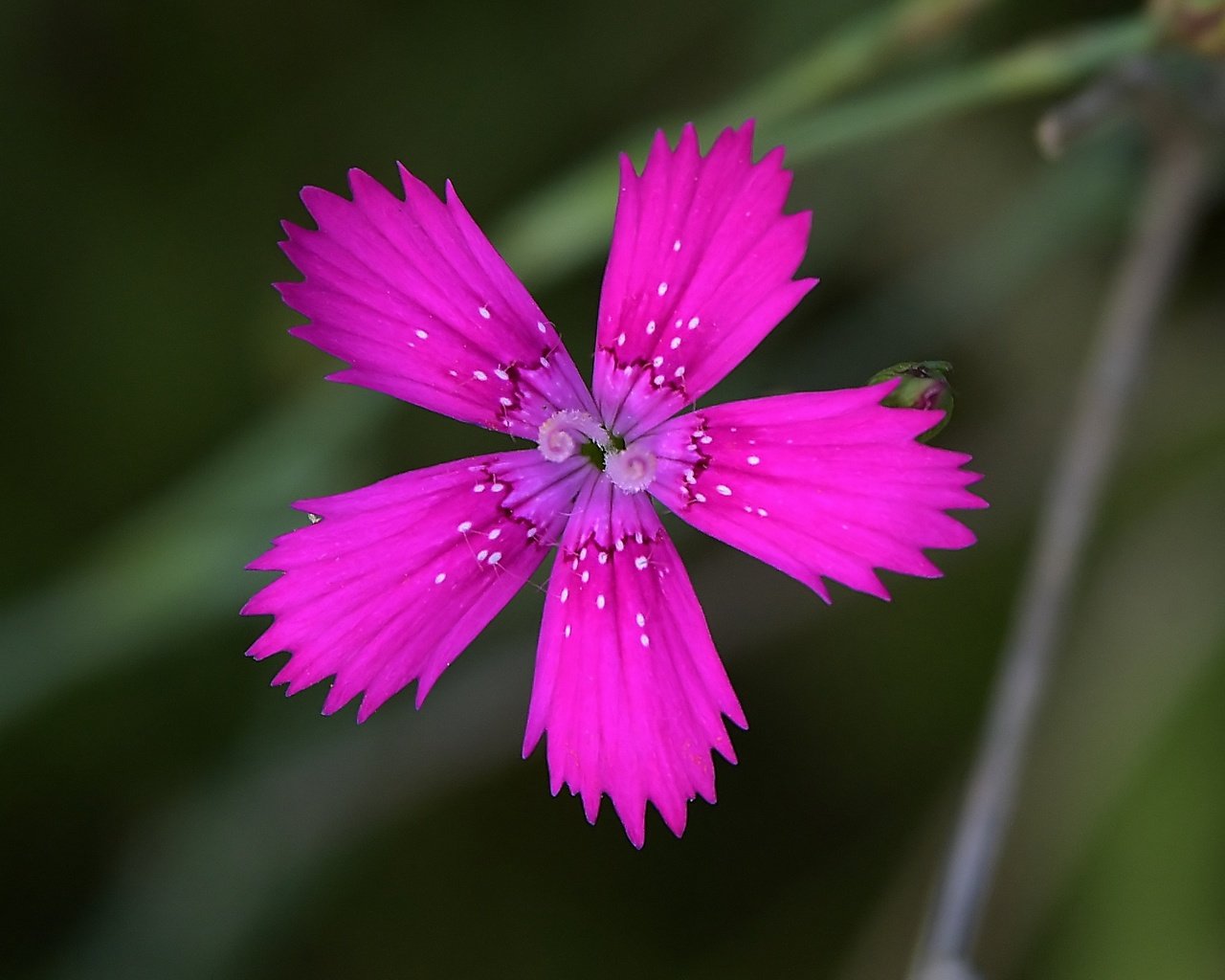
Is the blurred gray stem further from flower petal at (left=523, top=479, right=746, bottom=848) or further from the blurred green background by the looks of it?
flower petal at (left=523, top=479, right=746, bottom=848)

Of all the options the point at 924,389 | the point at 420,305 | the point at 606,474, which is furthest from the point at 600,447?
the point at 924,389

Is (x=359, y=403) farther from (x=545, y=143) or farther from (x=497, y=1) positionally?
(x=497, y=1)

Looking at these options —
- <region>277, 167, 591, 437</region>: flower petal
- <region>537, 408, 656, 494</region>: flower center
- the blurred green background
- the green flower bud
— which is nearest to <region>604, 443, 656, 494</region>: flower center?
<region>537, 408, 656, 494</region>: flower center

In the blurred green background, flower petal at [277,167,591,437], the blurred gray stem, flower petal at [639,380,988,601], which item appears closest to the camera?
flower petal at [639,380,988,601]

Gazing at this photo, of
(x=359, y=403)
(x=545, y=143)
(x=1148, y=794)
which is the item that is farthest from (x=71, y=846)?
(x=1148, y=794)

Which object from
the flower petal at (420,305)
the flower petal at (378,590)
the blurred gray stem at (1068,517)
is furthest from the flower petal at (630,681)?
the blurred gray stem at (1068,517)

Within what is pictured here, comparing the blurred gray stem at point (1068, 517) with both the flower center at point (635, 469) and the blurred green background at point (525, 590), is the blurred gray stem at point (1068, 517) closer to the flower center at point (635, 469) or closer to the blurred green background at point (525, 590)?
the blurred green background at point (525, 590)
